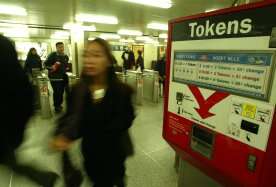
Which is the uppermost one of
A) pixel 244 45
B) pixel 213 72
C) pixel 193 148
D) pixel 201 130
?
pixel 244 45

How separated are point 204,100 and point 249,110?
0.28 m

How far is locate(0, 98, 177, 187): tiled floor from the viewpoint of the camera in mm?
2125

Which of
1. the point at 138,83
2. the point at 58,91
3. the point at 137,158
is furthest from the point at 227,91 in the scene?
the point at 138,83

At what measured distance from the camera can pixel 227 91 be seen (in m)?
1.10

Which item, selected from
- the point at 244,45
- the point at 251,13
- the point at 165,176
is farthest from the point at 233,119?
the point at 165,176

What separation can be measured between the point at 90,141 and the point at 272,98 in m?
1.05

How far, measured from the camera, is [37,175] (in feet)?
4.08

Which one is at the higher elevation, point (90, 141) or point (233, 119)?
point (233, 119)

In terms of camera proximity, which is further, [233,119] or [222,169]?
[222,169]

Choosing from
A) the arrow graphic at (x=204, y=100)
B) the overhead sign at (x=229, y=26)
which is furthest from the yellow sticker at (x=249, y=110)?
the overhead sign at (x=229, y=26)

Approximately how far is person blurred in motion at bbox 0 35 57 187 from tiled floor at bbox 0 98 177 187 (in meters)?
0.09

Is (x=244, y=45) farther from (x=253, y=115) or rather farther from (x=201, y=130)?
(x=201, y=130)

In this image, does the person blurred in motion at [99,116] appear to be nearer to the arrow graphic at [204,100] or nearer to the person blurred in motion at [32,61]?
the arrow graphic at [204,100]

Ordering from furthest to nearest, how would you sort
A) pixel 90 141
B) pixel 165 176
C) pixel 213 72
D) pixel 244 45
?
pixel 165 176, pixel 90 141, pixel 213 72, pixel 244 45
